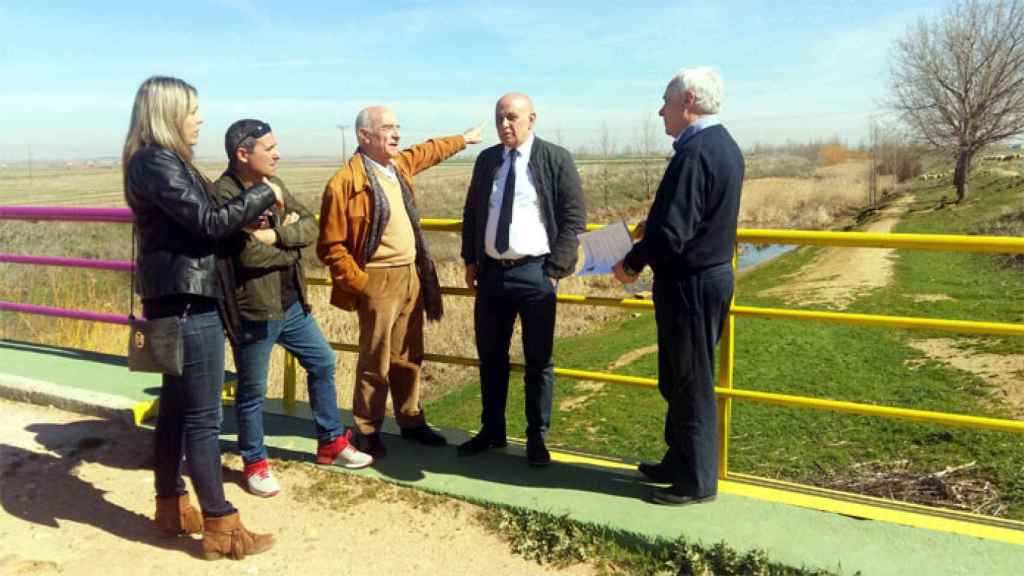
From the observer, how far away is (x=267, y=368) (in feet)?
12.4

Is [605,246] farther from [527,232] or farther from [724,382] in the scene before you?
[724,382]

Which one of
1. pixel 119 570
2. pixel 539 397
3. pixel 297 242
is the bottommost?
pixel 119 570

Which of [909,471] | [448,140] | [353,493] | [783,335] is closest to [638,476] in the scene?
[353,493]

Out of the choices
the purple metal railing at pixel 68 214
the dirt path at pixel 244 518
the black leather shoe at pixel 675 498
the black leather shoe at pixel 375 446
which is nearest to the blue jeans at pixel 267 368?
the black leather shoe at pixel 375 446

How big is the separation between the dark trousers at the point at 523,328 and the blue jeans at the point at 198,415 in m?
1.30

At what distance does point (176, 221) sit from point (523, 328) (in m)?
1.67

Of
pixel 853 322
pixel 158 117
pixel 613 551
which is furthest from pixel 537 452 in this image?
pixel 158 117

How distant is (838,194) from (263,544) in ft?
180

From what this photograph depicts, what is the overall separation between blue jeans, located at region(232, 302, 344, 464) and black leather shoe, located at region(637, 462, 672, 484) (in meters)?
1.63

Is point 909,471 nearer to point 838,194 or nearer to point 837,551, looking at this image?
point 837,551

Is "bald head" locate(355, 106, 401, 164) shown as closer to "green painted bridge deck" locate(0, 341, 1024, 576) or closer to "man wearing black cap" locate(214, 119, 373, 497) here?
"man wearing black cap" locate(214, 119, 373, 497)

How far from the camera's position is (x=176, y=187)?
2910 mm

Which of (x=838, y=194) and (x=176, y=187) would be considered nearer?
(x=176, y=187)

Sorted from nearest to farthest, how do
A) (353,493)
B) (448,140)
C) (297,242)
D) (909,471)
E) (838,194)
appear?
1. (297,242)
2. (353,493)
3. (448,140)
4. (909,471)
5. (838,194)
